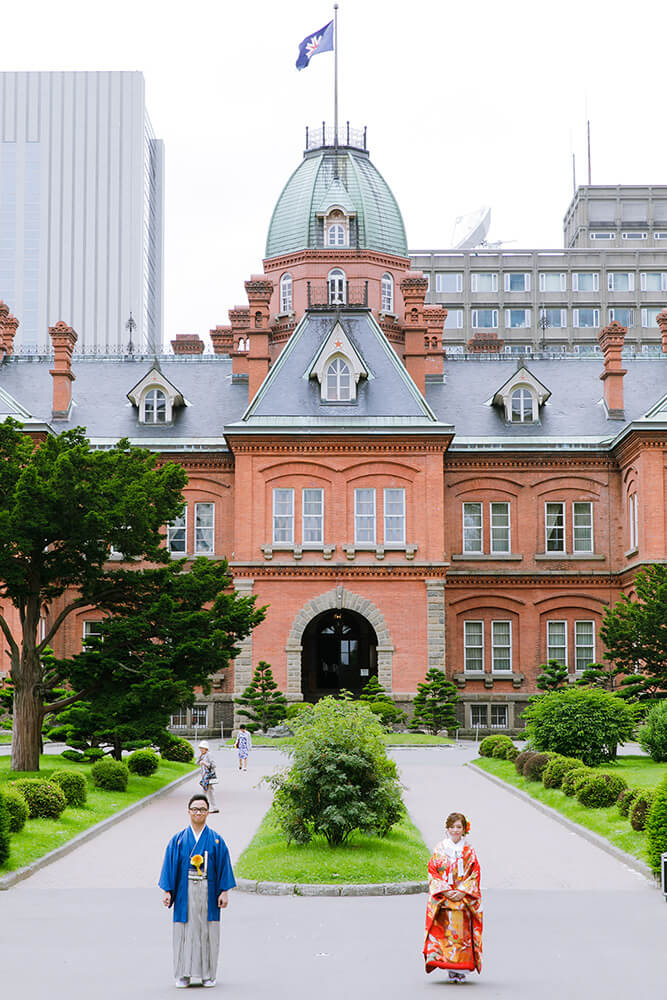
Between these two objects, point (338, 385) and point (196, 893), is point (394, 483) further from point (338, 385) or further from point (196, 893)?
point (196, 893)

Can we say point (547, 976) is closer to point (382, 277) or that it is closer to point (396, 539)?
point (396, 539)

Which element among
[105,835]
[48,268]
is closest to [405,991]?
[105,835]

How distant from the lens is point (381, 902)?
13.5m

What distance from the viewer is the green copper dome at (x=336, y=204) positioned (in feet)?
180

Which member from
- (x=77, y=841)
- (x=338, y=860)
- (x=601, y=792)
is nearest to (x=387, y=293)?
(x=601, y=792)

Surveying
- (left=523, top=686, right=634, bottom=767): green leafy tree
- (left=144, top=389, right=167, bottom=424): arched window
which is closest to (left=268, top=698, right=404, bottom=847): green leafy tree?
(left=523, top=686, right=634, bottom=767): green leafy tree

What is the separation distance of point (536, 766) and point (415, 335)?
969 inches

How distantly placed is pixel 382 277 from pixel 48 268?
9235 centimetres

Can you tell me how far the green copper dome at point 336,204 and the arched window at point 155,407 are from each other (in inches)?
451

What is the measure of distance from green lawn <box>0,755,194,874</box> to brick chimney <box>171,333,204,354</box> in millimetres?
26566

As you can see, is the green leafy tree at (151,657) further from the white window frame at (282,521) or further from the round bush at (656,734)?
the white window frame at (282,521)

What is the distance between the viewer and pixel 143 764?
25766 millimetres

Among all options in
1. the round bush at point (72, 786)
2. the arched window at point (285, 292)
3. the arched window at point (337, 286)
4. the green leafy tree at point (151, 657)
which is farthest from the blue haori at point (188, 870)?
the arched window at point (285, 292)

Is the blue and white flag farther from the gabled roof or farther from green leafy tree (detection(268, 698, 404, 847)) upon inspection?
green leafy tree (detection(268, 698, 404, 847))
